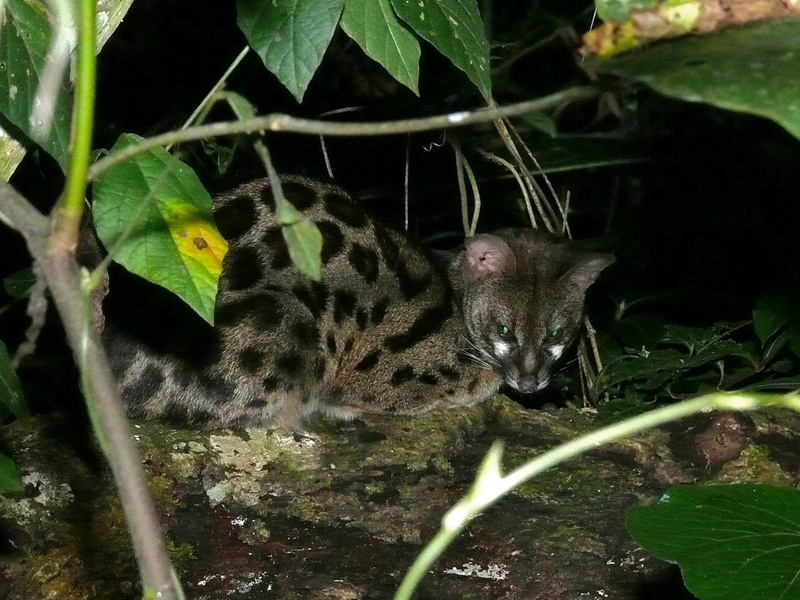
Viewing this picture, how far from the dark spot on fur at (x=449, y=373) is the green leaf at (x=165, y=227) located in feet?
7.96

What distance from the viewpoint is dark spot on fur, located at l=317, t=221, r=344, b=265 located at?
3850 mm

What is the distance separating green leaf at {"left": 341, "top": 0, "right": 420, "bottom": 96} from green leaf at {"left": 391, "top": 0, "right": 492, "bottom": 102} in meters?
0.05

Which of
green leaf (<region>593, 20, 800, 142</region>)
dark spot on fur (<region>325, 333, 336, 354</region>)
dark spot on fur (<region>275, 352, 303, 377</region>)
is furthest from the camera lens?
dark spot on fur (<region>325, 333, 336, 354</region>)

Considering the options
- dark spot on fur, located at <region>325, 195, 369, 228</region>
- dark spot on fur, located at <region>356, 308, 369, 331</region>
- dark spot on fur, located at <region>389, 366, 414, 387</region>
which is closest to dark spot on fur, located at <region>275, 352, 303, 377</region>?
dark spot on fur, located at <region>356, 308, 369, 331</region>

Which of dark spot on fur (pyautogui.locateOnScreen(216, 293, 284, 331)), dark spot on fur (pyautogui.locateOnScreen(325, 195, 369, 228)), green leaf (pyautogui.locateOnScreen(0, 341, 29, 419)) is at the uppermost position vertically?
green leaf (pyautogui.locateOnScreen(0, 341, 29, 419))

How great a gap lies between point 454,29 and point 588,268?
2174 millimetres

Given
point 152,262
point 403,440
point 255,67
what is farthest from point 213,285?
point 255,67

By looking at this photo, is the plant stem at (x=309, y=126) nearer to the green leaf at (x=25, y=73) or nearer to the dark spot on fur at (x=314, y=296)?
the green leaf at (x=25, y=73)

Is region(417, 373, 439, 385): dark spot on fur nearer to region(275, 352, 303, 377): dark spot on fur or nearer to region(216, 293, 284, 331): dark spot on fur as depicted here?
region(275, 352, 303, 377): dark spot on fur

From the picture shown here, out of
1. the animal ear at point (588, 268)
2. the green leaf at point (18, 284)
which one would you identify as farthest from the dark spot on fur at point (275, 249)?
the animal ear at point (588, 268)

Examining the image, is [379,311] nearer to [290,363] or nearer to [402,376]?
[402,376]

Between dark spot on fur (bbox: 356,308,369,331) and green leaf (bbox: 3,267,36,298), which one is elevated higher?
green leaf (bbox: 3,267,36,298)

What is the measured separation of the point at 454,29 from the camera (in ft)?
7.57

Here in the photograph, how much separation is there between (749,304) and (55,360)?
3.28m
